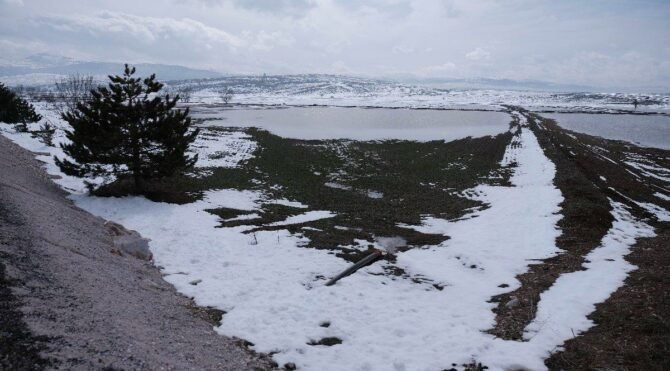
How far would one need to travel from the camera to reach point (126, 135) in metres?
21.9

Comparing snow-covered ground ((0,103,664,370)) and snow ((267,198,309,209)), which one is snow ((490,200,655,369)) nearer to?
snow-covered ground ((0,103,664,370))

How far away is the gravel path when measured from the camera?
7.15 metres

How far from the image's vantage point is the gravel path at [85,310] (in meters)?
7.15

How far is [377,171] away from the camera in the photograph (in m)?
35.9

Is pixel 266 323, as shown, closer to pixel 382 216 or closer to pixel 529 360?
pixel 529 360

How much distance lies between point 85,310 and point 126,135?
50.1ft

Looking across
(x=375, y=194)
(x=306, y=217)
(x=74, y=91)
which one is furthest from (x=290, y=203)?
(x=74, y=91)

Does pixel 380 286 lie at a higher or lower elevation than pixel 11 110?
lower

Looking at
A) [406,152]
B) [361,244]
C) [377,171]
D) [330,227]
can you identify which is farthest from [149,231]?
[406,152]

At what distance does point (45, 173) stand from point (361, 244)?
2101 cm

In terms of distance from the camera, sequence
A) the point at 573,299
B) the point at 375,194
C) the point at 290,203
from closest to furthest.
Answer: the point at 573,299 → the point at 290,203 → the point at 375,194

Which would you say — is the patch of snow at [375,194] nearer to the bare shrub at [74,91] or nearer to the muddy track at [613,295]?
the muddy track at [613,295]

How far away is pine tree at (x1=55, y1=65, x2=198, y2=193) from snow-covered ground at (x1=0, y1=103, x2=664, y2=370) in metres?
1.96

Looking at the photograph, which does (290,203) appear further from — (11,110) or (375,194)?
(11,110)
